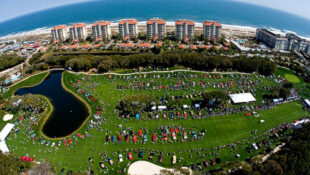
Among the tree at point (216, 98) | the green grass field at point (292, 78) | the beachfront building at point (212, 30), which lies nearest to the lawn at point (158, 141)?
the tree at point (216, 98)

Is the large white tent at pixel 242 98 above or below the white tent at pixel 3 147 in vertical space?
above

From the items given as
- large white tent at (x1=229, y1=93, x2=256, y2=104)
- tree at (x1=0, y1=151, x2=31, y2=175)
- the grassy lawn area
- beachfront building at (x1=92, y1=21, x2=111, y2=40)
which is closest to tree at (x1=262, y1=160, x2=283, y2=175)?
large white tent at (x1=229, y1=93, x2=256, y2=104)

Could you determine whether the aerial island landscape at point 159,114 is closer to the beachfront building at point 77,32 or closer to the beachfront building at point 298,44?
the beachfront building at point 298,44

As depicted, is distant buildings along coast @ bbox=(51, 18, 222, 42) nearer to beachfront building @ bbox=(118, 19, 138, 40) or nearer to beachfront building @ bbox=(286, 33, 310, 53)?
beachfront building @ bbox=(118, 19, 138, 40)

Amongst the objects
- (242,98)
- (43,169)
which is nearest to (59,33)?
(43,169)

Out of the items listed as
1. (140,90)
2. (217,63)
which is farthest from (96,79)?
(217,63)

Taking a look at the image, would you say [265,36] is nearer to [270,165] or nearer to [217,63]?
[217,63]
